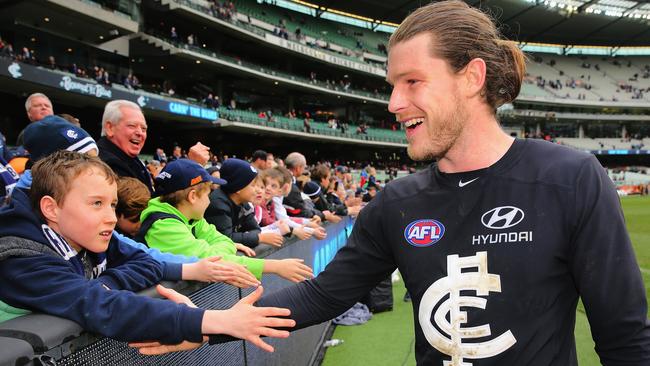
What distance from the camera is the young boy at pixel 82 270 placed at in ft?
4.41

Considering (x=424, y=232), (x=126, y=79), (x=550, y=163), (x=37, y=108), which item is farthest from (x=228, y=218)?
(x=126, y=79)

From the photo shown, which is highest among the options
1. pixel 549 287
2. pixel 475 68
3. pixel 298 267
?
pixel 475 68

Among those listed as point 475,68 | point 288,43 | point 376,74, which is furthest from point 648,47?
point 475,68

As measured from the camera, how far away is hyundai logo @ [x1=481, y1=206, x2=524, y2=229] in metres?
1.40

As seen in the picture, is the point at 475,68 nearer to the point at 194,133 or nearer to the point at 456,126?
the point at 456,126

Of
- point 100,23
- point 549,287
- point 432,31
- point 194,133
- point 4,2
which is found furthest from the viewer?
point 194,133

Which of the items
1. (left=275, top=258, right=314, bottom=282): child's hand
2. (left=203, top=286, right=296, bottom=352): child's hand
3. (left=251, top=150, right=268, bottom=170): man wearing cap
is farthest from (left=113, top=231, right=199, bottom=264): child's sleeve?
(left=251, top=150, right=268, bottom=170): man wearing cap

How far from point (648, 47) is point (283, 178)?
68.3 meters

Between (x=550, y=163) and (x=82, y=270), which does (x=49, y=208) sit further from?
(x=550, y=163)

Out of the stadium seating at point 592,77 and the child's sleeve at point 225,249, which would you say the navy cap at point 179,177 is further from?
the stadium seating at point 592,77

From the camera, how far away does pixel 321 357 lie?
4520mm

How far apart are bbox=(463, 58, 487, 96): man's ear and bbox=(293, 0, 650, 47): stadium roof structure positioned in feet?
127

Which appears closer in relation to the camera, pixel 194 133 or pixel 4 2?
pixel 4 2

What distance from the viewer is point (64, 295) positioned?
4.39 ft
